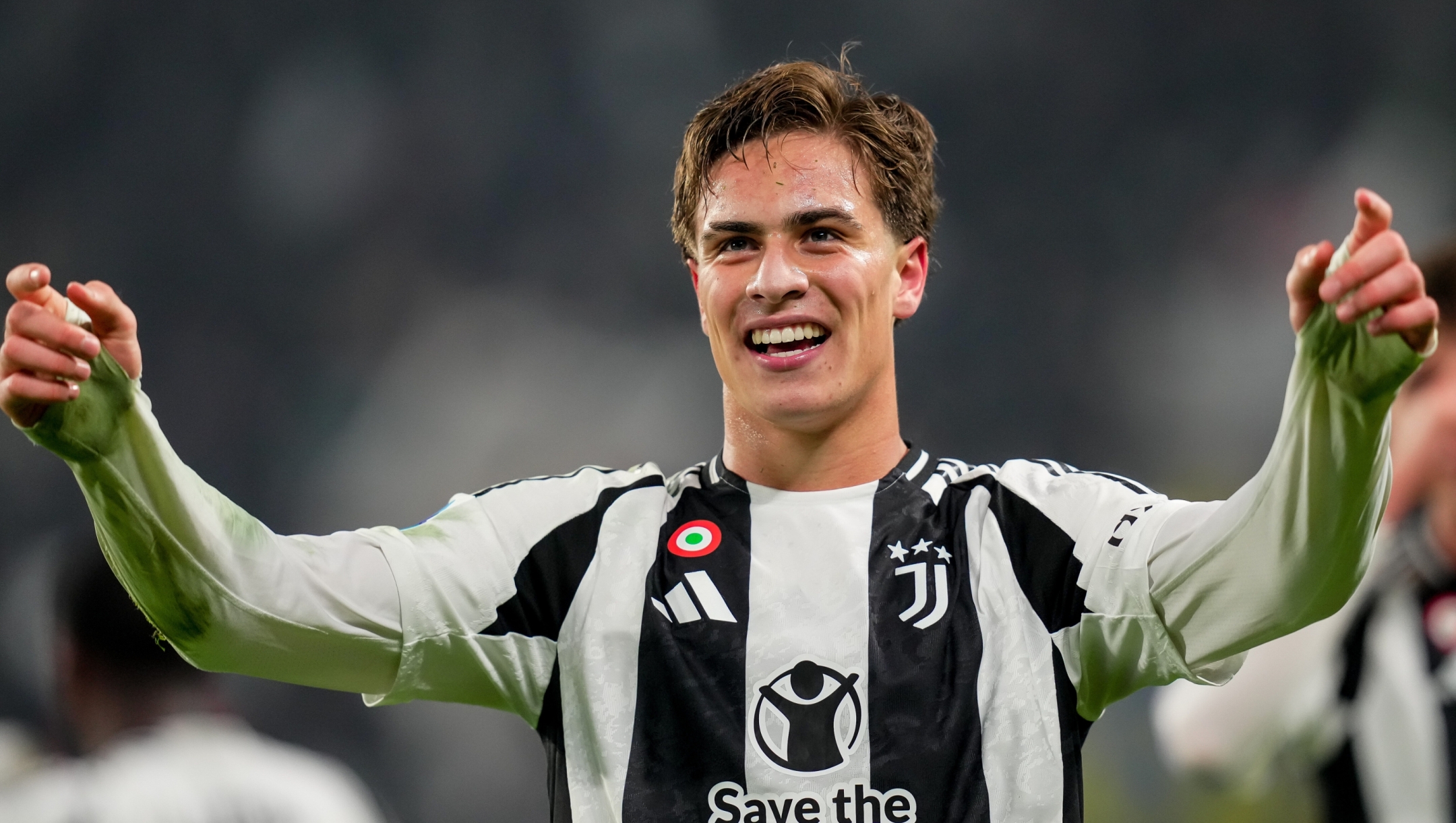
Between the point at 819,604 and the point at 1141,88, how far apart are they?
4.00 metres

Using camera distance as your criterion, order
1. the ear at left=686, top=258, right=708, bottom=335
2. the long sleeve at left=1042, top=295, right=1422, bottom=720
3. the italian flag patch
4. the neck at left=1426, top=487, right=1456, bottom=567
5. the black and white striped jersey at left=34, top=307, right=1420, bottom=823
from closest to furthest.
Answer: the long sleeve at left=1042, top=295, right=1422, bottom=720, the black and white striped jersey at left=34, top=307, right=1420, bottom=823, the italian flag patch, the ear at left=686, top=258, right=708, bottom=335, the neck at left=1426, top=487, right=1456, bottom=567

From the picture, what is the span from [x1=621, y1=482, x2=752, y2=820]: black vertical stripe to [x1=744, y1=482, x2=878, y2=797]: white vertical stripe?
0.02m

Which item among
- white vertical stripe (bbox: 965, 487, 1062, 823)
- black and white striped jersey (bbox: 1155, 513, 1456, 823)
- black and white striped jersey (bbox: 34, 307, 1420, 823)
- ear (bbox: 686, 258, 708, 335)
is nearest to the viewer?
black and white striped jersey (bbox: 34, 307, 1420, 823)

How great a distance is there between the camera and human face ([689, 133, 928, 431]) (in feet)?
6.30

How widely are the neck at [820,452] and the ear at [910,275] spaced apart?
184mm

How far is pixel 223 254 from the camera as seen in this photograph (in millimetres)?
4953

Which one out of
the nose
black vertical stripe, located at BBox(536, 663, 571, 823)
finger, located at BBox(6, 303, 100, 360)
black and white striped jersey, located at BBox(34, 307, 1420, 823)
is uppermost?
the nose

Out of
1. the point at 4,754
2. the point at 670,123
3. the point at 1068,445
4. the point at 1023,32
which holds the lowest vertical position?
the point at 4,754

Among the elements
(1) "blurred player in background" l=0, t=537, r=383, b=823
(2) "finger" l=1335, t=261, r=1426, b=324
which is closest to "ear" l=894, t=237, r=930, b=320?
(2) "finger" l=1335, t=261, r=1426, b=324

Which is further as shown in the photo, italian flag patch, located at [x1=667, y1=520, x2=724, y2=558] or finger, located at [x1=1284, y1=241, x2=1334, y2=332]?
italian flag patch, located at [x1=667, y1=520, x2=724, y2=558]

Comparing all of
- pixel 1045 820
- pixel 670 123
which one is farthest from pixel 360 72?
pixel 1045 820

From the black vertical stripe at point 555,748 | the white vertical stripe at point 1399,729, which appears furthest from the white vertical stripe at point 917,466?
the white vertical stripe at point 1399,729

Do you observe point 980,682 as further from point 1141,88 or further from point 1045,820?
point 1141,88

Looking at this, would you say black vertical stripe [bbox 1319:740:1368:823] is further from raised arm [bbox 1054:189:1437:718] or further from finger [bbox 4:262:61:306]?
finger [bbox 4:262:61:306]
